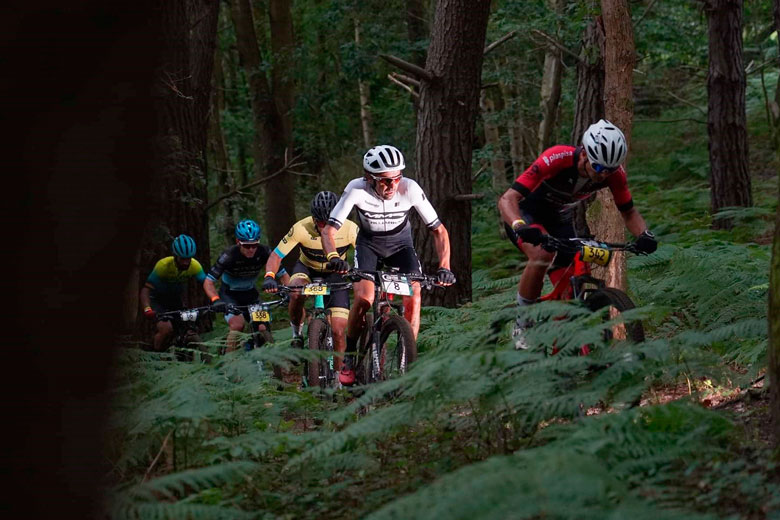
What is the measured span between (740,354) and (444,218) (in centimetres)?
600

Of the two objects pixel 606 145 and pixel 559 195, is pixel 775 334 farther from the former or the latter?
pixel 559 195

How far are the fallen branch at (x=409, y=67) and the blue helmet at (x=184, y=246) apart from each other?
11.4 ft

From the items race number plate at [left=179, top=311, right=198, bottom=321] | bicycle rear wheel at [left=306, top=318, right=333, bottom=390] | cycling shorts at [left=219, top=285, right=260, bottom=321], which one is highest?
cycling shorts at [left=219, top=285, right=260, bottom=321]

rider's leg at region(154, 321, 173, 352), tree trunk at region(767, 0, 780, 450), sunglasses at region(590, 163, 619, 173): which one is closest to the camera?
tree trunk at region(767, 0, 780, 450)

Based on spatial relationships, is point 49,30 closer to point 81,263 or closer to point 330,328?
point 81,263

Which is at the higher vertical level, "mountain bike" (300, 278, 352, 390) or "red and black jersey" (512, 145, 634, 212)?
"red and black jersey" (512, 145, 634, 212)

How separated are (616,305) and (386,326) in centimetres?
308

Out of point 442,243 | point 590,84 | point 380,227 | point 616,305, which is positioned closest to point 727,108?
point 590,84

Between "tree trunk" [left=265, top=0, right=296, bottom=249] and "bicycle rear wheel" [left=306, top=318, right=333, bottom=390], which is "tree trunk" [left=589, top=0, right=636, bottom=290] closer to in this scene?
"bicycle rear wheel" [left=306, top=318, right=333, bottom=390]

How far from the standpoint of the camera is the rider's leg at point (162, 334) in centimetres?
1275

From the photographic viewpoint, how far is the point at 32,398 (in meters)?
1.97

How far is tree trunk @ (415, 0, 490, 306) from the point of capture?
12.1 meters

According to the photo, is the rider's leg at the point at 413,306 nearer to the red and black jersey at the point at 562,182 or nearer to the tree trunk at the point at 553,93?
the red and black jersey at the point at 562,182

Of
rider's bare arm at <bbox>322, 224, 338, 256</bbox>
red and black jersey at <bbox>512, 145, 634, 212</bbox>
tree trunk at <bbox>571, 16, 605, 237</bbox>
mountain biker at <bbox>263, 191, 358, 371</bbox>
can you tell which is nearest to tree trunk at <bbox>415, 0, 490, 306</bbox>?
tree trunk at <bbox>571, 16, 605, 237</bbox>
